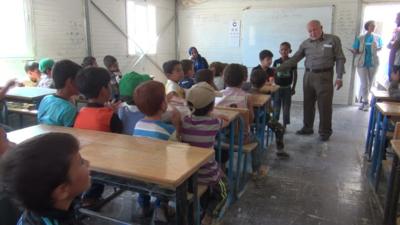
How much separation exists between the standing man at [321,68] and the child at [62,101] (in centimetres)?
311

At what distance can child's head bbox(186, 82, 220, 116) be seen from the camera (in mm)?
2150

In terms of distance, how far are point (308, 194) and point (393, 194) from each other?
33.9 inches

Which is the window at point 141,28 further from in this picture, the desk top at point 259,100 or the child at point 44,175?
the child at point 44,175

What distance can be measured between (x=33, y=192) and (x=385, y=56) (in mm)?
7895

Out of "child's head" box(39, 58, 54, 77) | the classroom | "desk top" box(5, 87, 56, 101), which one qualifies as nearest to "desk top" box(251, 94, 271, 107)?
the classroom

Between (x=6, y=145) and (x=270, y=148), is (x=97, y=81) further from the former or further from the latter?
(x=270, y=148)

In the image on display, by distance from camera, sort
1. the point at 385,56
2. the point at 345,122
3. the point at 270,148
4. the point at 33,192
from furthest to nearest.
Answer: the point at 385,56
the point at 345,122
the point at 270,148
the point at 33,192

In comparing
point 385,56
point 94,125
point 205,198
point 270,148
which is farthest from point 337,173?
point 385,56

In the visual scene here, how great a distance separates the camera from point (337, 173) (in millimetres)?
3338

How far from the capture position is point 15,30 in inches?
178

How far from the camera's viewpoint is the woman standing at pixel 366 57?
6.56 m

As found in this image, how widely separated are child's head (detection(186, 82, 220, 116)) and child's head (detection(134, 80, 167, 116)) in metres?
0.34

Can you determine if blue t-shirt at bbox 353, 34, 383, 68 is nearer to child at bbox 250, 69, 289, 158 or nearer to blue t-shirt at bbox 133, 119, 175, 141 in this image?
child at bbox 250, 69, 289, 158

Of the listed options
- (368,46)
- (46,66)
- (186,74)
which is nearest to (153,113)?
(186,74)
